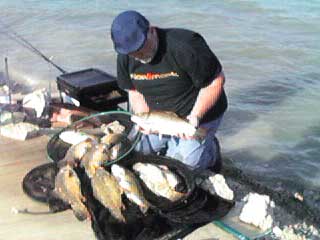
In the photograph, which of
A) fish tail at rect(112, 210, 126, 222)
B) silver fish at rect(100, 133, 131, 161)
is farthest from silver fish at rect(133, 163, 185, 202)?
fish tail at rect(112, 210, 126, 222)

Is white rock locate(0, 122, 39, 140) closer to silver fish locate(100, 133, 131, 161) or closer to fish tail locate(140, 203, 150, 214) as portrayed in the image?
silver fish locate(100, 133, 131, 161)

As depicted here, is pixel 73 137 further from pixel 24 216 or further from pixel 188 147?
pixel 188 147

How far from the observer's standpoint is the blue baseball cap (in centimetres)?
443

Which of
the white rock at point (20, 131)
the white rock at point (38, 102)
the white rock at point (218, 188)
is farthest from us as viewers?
the white rock at point (38, 102)

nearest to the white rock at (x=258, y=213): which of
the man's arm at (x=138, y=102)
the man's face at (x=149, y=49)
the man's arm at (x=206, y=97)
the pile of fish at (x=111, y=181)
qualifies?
the pile of fish at (x=111, y=181)

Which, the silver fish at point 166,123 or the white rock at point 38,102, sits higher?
the silver fish at point 166,123

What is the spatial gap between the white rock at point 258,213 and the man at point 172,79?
75cm

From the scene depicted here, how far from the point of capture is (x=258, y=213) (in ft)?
14.8

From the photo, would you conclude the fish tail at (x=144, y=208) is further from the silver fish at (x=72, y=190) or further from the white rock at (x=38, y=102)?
the white rock at (x=38, y=102)

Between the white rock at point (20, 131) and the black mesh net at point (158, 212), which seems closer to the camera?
the black mesh net at point (158, 212)

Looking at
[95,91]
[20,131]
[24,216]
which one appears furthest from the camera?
[95,91]

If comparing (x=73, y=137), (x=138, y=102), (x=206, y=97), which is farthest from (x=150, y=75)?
(x=73, y=137)

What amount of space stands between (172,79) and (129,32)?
738mm

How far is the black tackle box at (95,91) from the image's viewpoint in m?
6.28
